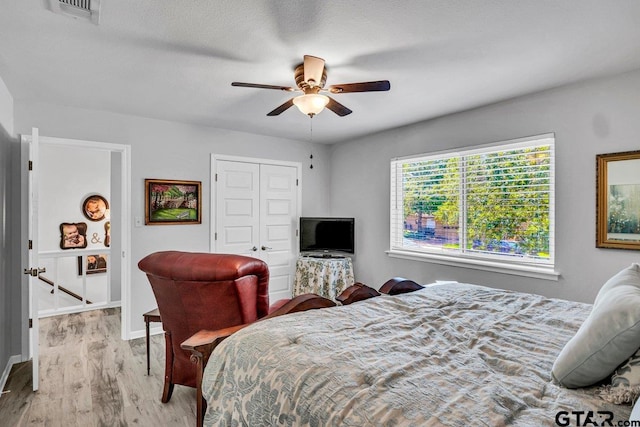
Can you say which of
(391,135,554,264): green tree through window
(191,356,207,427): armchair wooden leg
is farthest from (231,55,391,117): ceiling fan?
(391,135,554,264): green tree through window

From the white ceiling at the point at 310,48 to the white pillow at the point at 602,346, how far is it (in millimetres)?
1577

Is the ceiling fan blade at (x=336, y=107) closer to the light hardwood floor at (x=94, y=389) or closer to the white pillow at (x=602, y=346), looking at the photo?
the white pillow at (x=602, y=346)

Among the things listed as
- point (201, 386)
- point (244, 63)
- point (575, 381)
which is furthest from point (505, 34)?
point (201, 386)

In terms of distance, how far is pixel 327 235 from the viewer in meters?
5.01

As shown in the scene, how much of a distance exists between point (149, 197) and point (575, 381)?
404 cm

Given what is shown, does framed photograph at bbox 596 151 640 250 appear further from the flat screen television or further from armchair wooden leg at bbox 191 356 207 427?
armchair wooden leg at bbox 191 356 207 427

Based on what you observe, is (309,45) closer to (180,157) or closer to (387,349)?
(387,349)

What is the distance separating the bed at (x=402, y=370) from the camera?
3.17 ft

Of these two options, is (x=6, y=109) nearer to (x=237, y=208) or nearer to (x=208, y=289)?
(x=237, y=208)

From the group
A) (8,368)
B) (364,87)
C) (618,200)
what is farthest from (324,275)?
(8,368)

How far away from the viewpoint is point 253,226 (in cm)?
483

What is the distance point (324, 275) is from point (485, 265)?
1.94m

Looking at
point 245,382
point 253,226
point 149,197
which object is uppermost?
point 149,197

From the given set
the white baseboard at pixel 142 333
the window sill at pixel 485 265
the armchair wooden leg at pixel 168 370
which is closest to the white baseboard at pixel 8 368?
the white baseboard at pixel 142 333
